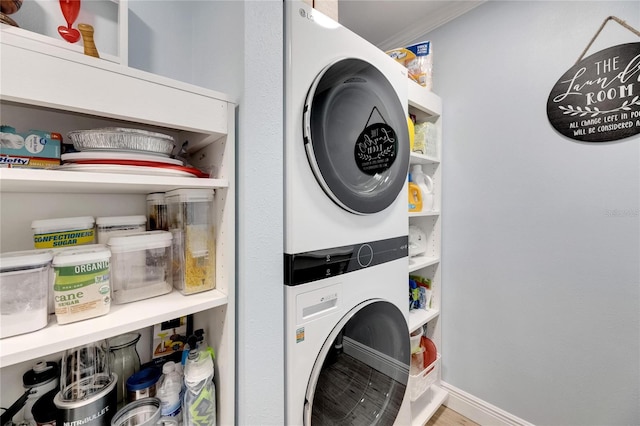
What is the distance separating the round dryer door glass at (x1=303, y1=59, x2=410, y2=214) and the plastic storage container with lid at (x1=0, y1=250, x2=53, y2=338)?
71cm

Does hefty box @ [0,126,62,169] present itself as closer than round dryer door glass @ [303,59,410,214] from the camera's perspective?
Yes

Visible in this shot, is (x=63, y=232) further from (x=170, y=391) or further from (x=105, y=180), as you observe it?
(x=170, y=391)

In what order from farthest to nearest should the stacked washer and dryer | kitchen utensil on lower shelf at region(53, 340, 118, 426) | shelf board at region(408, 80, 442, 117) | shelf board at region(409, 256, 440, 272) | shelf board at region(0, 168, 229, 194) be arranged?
shelf board at region(409, 256, 440, 272)
shelf board at region(408, 80, 442, 117)
the stacked washer and dryer
kitchen utensil on lower shelf at region(53, 340, 118, 426)
shelf board at region(0, 168, 229, 194)

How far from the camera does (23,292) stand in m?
0.54

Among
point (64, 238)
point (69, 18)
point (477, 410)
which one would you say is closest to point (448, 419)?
point (477, 410)

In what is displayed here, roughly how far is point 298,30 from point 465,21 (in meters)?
1.45

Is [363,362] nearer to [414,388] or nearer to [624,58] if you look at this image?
[414,388]

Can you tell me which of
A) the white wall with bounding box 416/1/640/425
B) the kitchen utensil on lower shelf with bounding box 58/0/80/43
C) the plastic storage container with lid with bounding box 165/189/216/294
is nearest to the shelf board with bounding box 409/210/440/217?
the white wall with bounding box 416/1/640/425

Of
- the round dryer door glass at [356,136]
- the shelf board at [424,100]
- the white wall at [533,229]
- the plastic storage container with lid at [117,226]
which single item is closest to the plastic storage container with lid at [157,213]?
the plastic storage container with lid at [117,226]

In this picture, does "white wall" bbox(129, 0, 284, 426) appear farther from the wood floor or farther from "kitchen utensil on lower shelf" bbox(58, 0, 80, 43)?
the wood floor

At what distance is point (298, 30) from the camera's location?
2.73 feet

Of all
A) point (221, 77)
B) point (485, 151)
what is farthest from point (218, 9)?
point (485, 151)

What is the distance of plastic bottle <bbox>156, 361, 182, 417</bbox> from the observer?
2.44 ft

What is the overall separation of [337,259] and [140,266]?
61cm
